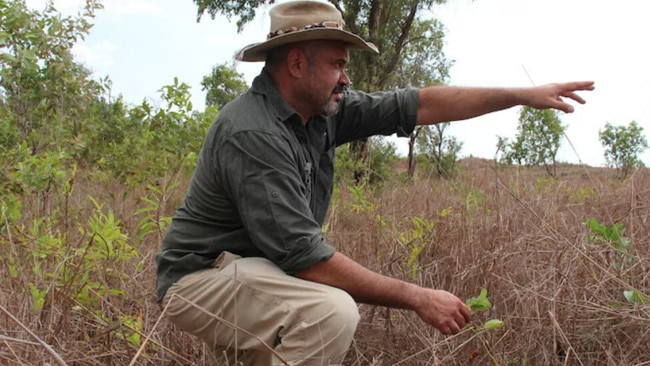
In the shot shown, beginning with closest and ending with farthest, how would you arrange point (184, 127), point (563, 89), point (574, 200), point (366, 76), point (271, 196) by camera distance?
1. point (271, 196)
2. point (563, 89)
3. point (184, 127)
4. point (574, 200)
5. point (366, 76)

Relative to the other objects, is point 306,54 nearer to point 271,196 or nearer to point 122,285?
point 271,196

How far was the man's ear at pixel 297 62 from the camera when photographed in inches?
115

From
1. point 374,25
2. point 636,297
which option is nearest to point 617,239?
point 636,297

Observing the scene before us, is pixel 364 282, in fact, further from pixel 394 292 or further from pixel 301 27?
pixel 301 27

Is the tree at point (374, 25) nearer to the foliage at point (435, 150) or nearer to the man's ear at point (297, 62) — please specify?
the foliage at point (435, 150)

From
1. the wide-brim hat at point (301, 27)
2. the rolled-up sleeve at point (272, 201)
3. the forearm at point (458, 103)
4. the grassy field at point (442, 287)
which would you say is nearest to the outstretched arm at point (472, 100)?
the forearm at point (458, 103)

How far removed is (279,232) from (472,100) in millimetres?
1497

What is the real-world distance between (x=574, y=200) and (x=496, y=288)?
303cm

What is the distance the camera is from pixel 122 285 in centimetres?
366

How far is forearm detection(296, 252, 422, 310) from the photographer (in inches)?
102

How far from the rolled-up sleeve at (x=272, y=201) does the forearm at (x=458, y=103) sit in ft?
3.96

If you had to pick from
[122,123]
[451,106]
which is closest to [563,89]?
[451,106]

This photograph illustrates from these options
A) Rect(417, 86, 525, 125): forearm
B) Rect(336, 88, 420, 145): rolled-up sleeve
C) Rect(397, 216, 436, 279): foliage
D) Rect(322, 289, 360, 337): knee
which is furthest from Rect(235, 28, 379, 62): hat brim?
Rect(397, 216, 436, 279): foliage

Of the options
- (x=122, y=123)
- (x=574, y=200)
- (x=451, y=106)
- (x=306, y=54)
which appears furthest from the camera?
(x=122, y=123)
